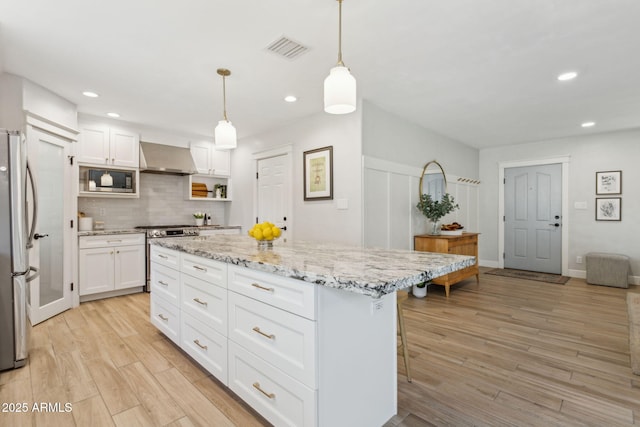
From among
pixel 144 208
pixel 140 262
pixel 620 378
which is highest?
pixel 144 208

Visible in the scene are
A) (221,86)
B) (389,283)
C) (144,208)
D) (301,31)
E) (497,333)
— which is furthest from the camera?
(144,208)

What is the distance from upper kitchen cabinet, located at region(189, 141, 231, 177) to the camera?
5.36 meters

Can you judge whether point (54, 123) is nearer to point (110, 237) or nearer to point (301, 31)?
point (110, 237)

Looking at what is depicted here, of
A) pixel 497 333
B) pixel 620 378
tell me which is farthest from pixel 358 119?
pixel 620 378

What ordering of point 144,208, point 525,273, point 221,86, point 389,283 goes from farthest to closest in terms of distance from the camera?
point 525,273, point 144,208, point 221,86, point 389,283

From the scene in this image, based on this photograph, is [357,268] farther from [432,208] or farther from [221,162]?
[221,162]

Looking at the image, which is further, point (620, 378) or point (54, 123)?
point (54, 123)

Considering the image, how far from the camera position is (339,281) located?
3.97 ft

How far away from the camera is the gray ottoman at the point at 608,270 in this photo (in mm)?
4746

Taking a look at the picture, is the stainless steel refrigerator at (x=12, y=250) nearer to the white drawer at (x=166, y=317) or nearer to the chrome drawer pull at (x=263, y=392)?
the white drawer at (x=166, y=317)

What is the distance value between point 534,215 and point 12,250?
7.25 metres

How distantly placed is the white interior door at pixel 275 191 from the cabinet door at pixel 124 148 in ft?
5.87

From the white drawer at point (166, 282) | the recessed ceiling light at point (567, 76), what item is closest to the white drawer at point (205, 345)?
the white drawer at point (166, 282)

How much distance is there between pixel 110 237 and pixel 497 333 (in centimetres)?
464
